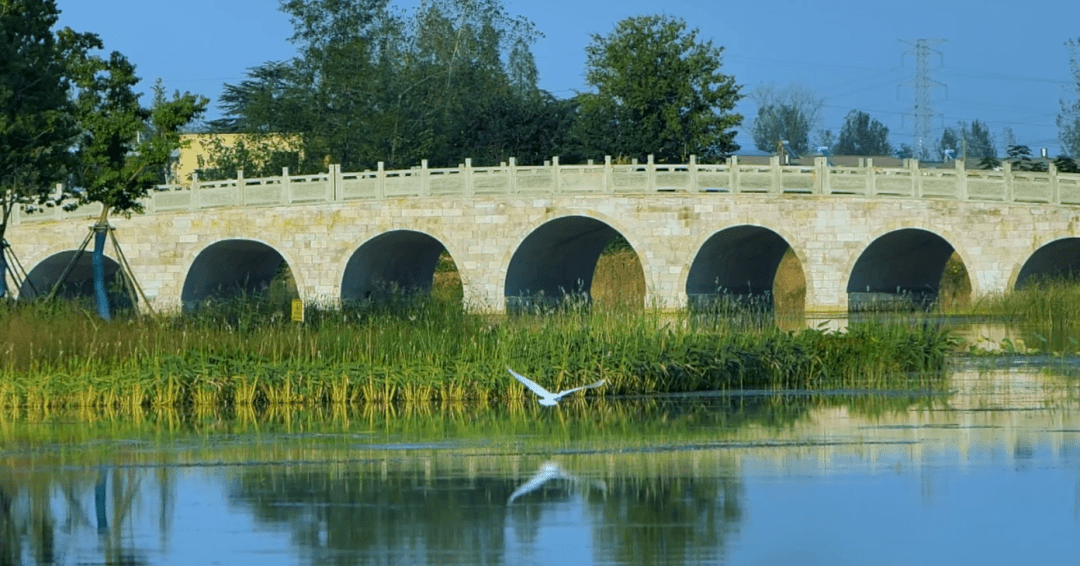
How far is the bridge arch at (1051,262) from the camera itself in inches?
1586

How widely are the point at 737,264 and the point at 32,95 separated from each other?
2556cm

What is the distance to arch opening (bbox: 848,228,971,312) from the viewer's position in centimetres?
4300

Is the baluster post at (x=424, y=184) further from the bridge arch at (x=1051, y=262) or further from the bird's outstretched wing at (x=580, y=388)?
the bird's outstretched wing at (x=580, y=388)

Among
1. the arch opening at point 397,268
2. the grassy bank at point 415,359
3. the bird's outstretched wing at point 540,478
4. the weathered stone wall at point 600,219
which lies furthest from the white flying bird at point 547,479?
the arch opening at point 397,268

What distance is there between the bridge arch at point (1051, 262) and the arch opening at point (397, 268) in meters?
15.3

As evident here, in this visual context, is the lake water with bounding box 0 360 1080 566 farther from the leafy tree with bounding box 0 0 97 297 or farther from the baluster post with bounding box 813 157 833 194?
the baluster post with bounding box 813 157 833 194

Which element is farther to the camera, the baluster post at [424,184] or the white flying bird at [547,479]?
the baluster post at [424,184]

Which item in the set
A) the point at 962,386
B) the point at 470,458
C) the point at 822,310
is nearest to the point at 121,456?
the point at 470,458

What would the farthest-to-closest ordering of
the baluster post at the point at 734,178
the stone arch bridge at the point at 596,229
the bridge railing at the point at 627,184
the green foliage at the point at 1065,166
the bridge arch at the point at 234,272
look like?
the green foliage at the point at 1065,166 < the bridge arch at the point at 234,272 < the baluster post at the point at 734,178 < the stone arch bridge at the point at 596,229 < the bridge railing at the point at 627,184

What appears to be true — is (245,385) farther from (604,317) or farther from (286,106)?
(286,106)

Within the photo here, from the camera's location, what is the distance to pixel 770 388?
65.6 feet

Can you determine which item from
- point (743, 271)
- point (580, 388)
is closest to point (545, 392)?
point (580, 388)

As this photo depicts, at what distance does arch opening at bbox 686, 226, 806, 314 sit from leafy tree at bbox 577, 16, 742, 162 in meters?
5.21

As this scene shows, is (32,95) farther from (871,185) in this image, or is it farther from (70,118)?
(871,185)
